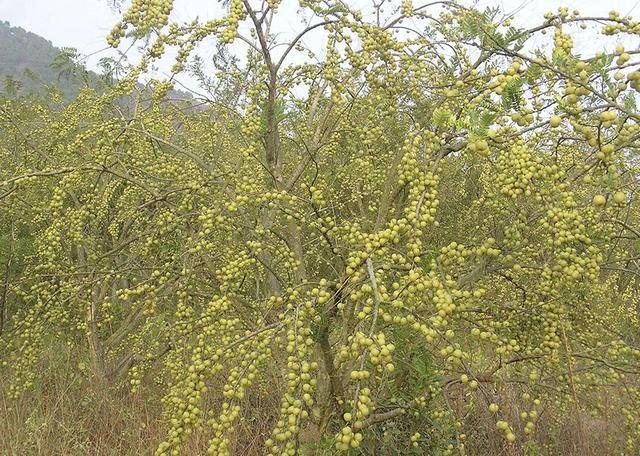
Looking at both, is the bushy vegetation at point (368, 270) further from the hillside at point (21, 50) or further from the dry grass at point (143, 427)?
the hillside at point (21, 50)

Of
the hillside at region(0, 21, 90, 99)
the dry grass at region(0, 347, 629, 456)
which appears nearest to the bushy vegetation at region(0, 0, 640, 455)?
the dry grass at region(0, 347, 629, 456)

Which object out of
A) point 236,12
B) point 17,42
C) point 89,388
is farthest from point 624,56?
point 17,42

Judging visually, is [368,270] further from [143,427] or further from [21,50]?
[21,50]

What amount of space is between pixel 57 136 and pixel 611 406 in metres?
7.73

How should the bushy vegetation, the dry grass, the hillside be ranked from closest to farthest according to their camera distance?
1. the bushy vegetation
2. the dry grass
3. the hillside

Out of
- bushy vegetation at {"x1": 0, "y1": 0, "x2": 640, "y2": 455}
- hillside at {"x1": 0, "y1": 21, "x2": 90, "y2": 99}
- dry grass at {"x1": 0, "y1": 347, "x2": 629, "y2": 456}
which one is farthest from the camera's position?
hillside at {"x1": 0, "y1": 21, "x2": 90, "y2": 99}

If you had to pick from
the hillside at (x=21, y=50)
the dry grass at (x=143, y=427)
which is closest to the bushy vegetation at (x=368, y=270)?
the dry grass at (x=143, y=427)

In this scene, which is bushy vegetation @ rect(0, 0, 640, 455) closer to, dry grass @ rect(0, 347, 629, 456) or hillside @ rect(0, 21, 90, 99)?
dry grass @ rect(0, 347, 629, 456)

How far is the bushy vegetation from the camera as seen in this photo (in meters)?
2.26

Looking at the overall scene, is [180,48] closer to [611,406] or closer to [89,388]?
[89,388]

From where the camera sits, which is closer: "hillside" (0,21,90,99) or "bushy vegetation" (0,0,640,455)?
"bushy vegetation" (0,0,640,455)

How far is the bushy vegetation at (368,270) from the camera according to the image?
2262 millimetres

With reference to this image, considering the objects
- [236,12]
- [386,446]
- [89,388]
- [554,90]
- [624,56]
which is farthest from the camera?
[89,388]

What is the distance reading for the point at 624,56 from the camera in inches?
75.5
